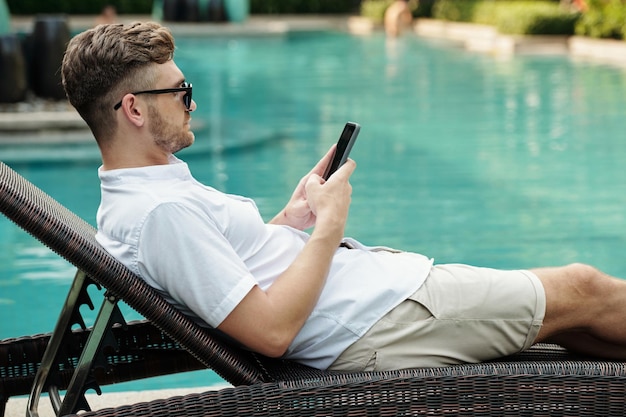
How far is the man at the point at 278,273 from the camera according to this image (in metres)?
2.35

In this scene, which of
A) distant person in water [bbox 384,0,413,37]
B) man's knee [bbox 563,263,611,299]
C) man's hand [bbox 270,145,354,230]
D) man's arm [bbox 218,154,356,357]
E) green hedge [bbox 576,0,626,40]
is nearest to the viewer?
man's arm [bbox 218,154,356,357]

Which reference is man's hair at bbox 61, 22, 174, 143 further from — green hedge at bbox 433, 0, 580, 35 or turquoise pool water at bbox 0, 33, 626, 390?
green hedge at bbox 433, 0, 580, 35

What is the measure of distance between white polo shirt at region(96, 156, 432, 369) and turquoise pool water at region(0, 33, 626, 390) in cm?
181

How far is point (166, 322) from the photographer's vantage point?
92.4 inches

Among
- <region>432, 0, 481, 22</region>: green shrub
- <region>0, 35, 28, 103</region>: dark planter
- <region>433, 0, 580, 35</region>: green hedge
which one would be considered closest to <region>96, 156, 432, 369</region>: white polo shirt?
<region>0, 35, 28, 103</region>: dark planter

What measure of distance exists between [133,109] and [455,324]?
94 cm

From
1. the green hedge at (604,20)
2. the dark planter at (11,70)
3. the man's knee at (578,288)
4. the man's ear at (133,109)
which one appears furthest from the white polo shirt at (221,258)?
the green hedge at (604,20)

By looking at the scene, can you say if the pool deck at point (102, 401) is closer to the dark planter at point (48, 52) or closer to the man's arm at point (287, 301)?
the man's arm at point (287, 301)

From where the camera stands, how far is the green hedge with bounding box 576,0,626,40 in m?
20.3

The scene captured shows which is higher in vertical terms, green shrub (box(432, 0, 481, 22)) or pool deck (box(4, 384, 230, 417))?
pool deck (box(4, 384, 230, 417))

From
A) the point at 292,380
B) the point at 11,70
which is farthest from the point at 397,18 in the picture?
the point at 292,380

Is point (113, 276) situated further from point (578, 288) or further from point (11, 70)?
point (11, 70)

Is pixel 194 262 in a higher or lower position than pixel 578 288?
higher

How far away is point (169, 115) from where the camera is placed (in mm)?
2502
